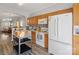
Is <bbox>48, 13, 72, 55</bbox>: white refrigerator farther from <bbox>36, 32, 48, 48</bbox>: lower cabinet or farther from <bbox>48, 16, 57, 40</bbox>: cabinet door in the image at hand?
<bbox>36, 32, 48, 48</bbox>: lower cabinet

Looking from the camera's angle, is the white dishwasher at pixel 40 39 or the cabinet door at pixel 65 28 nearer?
the cabinet door at pixel 65 28

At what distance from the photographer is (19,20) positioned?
8695mm

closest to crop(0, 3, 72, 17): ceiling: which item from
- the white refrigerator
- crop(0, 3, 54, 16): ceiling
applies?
crop(0, 3, 54, 16): ceiling

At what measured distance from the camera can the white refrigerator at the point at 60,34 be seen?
10.3ft

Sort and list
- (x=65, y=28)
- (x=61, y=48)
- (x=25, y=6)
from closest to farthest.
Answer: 1. (x=65, y=28)
2. (x=61, y=48)
3. (x=25, y=6)

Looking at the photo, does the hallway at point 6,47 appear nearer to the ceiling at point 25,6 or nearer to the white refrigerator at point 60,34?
the white refrigerator at point 60,34

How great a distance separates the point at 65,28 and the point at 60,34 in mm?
288

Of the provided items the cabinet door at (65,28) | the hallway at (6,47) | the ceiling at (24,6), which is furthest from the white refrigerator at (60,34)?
the hallway at (6,47)

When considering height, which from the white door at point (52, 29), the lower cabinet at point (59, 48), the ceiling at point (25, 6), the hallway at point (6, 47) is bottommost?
the hallway at point (6, 47)

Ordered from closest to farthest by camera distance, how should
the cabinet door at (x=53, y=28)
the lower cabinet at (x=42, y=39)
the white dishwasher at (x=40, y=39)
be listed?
the cabinet door at (x=53, y=28) < the lower cabinet at (x=42, y=39) < the white dishwasher at (x=40, y=39)

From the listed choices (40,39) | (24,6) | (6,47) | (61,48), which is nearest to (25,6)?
(24,6)

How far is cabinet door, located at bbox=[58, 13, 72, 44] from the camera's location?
10.2 ft

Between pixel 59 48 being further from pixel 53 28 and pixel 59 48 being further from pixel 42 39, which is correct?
pixel 42 39

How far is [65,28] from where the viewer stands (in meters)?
3.26
